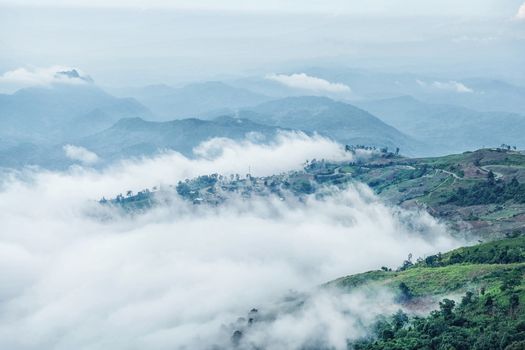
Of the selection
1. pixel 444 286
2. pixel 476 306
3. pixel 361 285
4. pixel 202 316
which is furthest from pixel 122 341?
pixel 476 306

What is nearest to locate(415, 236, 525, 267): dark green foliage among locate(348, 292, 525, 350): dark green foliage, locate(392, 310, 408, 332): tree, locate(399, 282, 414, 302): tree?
locate(399, 282, 414, 302): tree

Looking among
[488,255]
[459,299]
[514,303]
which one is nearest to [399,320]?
[459,299]

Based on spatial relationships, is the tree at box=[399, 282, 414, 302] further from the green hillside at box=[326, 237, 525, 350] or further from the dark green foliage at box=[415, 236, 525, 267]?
the dark green foliage at box=[415, 236, 525, 267]

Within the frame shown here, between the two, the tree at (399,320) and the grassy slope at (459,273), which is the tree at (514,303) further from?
the tree at (399,320)

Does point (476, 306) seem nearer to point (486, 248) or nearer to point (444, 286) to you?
point (444, 286)

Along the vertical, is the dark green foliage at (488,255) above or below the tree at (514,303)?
above

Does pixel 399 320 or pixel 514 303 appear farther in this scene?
pixel 399 320

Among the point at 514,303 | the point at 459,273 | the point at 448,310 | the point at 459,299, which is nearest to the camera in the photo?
the point at 514,303

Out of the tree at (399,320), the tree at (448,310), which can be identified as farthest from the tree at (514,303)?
the tree at (399,320)

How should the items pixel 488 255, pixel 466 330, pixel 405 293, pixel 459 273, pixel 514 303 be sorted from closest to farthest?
1. pixel 466 330
2. pixel 514 303
3. pixel 459 273
4. pixel 405 293
5. pixel 488 255

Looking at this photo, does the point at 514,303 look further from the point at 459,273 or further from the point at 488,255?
the point at 488,255

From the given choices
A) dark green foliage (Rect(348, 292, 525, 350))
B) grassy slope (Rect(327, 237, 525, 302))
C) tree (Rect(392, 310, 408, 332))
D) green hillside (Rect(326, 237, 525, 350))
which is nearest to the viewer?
dark green foliage (Rect(348, 292, 525, 350))
